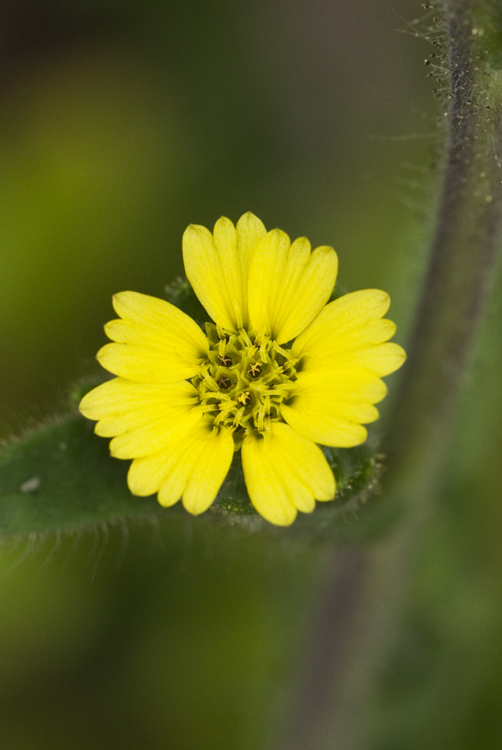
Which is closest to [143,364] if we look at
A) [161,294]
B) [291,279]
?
[291,279]

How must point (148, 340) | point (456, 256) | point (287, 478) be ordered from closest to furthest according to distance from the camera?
point (287, 478) → point (148, 340) → point (456, 256)

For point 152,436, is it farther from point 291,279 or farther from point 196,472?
point 291,279

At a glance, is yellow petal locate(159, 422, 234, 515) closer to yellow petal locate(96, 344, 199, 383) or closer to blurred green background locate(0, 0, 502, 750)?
yellow petal locate(96, 344, 199, 383)

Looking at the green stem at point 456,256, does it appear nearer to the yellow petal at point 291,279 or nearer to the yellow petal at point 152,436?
the yellow petal at point 291,279

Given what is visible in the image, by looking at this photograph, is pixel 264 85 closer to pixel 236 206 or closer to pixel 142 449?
pixel 236 206

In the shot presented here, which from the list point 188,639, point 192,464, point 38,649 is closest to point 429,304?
point 192,464

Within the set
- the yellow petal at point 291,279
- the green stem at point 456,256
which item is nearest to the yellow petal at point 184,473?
the yellow petal at point 291,279

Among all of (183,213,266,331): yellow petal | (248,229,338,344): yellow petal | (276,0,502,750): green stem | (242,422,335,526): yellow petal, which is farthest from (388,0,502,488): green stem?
(242,422,335,526): yellow petal
